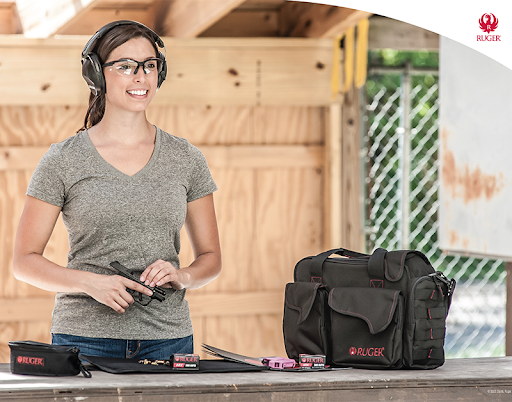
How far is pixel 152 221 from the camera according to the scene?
73.2 inches

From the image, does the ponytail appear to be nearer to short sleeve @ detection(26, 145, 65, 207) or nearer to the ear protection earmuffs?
the ear protection earmuffs

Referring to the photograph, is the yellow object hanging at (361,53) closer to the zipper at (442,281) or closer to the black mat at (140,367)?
the zipper at (442,281)

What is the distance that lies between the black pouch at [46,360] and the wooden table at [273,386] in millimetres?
22

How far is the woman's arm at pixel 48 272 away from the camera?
5.74 feet

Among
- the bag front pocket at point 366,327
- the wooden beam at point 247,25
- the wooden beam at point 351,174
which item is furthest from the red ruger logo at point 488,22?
the wooden beam at point 247,25

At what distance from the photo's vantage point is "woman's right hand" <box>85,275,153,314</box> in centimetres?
174

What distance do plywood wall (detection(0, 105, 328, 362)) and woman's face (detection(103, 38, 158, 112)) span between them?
185 cm

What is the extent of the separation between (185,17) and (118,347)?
7.05 feet

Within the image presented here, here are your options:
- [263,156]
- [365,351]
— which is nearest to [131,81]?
[365,351]

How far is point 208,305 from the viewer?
12.4 ft

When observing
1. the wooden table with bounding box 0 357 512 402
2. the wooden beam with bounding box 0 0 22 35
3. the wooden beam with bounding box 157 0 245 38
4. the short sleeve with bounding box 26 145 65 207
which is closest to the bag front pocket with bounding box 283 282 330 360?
the wooden table with bounding box 0 357 512 402

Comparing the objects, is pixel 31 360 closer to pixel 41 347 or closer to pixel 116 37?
pixel 41 347

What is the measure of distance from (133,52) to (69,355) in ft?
2.71

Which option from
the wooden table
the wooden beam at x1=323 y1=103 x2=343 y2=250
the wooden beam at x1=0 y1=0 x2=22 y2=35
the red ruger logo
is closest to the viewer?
the wooden table
